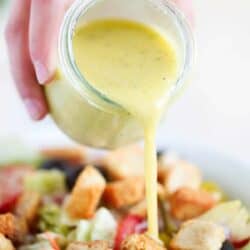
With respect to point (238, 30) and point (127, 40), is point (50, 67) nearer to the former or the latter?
point (127, 40)

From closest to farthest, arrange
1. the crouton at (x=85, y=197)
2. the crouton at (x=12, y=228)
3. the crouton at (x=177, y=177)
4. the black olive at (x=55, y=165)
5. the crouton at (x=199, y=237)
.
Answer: the crouton at (x=199, y=237)
the crouton at (x=12, y=228)
the crouton at (x=85, y=197)
the crouton at (x=177, y=177)
the black olive at (x=55, y=165)

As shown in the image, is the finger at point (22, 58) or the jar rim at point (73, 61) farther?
the finger at point (22, 58)

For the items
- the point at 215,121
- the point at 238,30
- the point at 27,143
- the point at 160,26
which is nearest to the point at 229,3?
the point at 238,30

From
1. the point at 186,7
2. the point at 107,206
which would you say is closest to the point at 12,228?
the point at 107,206

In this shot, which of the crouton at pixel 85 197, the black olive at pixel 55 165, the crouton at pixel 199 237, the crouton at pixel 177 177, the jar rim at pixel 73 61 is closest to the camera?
the jar rim at pixel 73 61

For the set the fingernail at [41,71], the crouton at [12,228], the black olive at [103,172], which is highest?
the fingernail at [41,71]

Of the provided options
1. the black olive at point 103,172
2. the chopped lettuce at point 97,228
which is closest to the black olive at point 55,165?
the black olive at point 103,172

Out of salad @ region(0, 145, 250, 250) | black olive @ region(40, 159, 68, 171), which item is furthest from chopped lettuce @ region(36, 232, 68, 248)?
black olive @ region(40, 159, 68, 171)

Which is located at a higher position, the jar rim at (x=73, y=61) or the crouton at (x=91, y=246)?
the jar rim at (x=73, y=61)

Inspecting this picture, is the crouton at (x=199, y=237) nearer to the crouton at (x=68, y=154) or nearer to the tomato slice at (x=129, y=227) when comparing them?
the tomato slice at (x=129, y=227)
